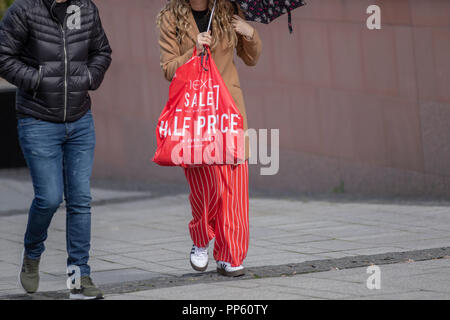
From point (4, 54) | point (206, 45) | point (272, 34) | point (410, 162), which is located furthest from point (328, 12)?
point (4, 54)

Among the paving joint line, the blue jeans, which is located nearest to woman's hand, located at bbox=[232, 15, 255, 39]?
the blue jeans

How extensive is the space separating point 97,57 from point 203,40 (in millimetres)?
641

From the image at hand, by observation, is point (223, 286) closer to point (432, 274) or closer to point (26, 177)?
point (432, 274)

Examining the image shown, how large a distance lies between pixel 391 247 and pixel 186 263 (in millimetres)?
1466

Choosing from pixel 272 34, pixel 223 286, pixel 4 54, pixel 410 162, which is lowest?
pixel 223 286

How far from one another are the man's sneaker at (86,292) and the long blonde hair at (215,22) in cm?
160

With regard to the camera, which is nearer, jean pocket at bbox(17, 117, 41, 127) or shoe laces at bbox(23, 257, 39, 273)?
jean pocket at bbox(17, 117, 41, 127)

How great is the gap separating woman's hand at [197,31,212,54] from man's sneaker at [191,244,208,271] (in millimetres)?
1300

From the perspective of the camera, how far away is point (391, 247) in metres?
6.90

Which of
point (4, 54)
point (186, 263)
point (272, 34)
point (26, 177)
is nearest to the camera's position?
point (4, 54)

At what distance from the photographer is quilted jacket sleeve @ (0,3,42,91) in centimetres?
544

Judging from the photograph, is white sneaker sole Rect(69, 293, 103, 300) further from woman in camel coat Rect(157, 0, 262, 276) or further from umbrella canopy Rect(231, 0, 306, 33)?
umbrella canopy Rect(231, 0, 306, 33)

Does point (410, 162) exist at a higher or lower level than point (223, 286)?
higher

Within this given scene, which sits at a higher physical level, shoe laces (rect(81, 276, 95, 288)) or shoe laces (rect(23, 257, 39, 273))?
shoe laces (rect(23, 257, 39, 273))
